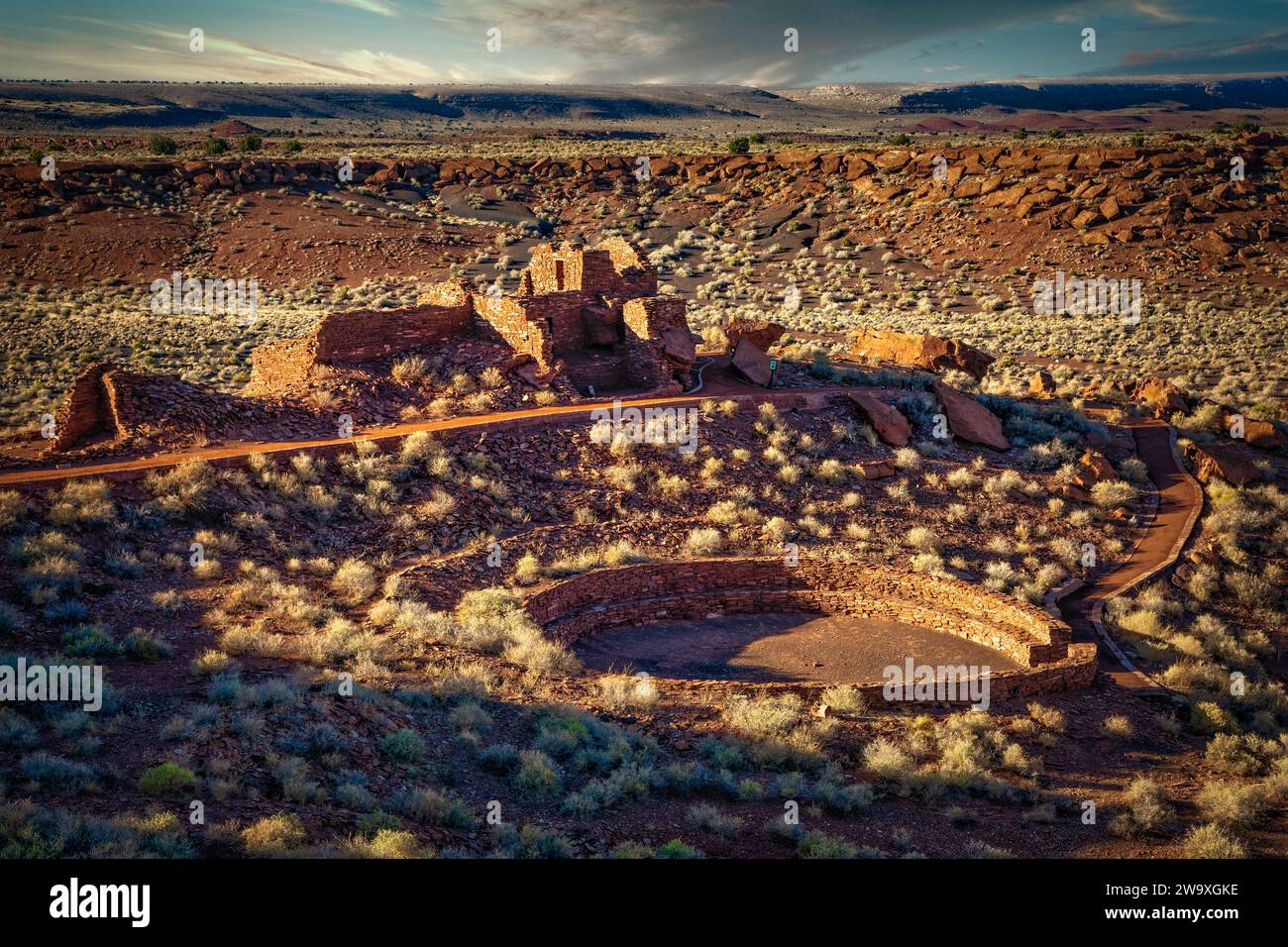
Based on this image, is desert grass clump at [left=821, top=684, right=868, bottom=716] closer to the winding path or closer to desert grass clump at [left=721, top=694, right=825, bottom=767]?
desert grass clump at [left=721, top=694, right=825, bottom=767]

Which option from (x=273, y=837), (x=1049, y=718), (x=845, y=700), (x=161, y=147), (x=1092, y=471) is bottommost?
(x=1049, y=718)

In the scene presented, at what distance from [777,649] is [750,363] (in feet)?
35.7

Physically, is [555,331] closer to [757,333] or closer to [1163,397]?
[757,333]

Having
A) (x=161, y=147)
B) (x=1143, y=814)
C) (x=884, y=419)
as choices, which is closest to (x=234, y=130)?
(x=161, y=147)

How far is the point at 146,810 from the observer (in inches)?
271

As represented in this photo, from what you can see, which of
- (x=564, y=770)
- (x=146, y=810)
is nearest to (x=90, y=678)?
(x=146, y=810)

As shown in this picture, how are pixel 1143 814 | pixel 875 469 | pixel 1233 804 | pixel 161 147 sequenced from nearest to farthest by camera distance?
pixel 1143 814 → pixel 1233 804 → pixel 875 469 → pixel 161 147

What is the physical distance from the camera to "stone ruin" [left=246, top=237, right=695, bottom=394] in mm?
20562

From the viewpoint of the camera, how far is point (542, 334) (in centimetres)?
2144

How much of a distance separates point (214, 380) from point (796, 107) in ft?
537

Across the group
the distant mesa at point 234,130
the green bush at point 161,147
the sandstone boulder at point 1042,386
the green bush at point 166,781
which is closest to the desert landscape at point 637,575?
the green bush at point 166,781

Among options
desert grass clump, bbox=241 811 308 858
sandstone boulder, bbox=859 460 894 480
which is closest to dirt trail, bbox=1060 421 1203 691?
sandstone boulder, bbox=859 460 894 480

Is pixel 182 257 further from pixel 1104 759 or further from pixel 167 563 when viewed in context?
pixel 1104 759

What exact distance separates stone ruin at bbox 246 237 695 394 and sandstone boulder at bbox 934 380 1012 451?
23.3 ft
